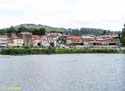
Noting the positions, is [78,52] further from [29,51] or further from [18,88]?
[18,88]

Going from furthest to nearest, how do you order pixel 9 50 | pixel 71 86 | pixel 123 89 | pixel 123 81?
1. pixel 9 50
2. pixel 123 81
3. pixel 71 86
4. pixel 123 89

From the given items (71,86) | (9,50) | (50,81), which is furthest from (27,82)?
(9,50)

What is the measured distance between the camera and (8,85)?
1818 inches

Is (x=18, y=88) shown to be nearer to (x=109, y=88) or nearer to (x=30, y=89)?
(x=30, y=89)

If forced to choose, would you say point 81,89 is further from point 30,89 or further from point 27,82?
point 27,82

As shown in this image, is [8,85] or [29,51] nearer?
[8,85]

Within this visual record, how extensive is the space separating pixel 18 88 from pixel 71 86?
5604 mm

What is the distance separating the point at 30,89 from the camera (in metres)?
42.7

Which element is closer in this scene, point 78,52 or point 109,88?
point 109,88

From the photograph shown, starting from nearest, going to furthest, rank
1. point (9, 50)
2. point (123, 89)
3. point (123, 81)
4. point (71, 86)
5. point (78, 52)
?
point (123, 89), point (71, 86), point (123, 81), point (9, 50), point (78, 52)

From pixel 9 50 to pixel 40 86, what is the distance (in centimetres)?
11047

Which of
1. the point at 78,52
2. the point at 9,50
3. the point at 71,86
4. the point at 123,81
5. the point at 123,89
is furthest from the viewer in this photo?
the point at 78,52

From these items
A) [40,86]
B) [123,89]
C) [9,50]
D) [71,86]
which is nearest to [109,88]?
[123,89]

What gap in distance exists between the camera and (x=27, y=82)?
161ft
